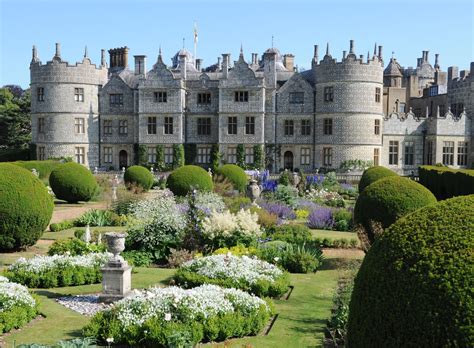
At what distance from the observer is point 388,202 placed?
12.2 meters

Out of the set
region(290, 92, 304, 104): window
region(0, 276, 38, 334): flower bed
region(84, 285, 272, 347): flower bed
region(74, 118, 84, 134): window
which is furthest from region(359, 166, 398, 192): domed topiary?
region(74, 118, 84, 134): window

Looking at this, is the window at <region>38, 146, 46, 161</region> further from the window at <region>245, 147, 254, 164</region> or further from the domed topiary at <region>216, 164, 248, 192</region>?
the domed topiary at <region>216, 164, 248, 192</region>

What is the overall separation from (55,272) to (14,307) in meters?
2.42

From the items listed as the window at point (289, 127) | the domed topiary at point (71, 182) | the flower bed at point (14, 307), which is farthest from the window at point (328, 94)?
the flower bed at point (14, 307)

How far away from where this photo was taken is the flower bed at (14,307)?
8.20m

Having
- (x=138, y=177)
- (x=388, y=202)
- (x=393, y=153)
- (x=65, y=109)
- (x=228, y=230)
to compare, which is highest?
(x=65, y=109)

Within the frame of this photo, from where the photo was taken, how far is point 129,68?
44531 mm

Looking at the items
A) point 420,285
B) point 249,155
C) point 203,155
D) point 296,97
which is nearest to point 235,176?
point 249,155

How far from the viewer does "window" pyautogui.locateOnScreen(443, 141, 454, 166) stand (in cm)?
3775

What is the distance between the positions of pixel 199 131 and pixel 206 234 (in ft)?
84.6

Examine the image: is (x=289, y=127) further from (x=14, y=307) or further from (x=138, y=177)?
(x=14, y=307)

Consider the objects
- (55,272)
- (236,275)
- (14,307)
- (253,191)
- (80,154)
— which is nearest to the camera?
(14,307)

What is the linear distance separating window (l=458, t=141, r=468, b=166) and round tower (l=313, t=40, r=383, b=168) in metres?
5.74

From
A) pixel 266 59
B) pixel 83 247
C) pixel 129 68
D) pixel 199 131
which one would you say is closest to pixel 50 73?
pixel 129 68
